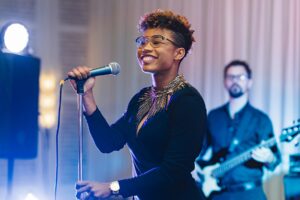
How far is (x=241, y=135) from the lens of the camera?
367 centimetres

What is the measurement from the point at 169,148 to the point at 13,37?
1793 mm

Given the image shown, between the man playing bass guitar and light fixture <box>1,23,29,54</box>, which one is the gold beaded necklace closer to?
light fixture <box>1,23,29,54</box>

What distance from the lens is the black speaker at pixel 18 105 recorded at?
10.3ft

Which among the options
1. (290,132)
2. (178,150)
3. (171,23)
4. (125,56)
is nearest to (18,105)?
(125,56)

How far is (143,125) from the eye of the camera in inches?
76.5

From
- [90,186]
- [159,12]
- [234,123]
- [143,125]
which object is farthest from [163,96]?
[234,123]

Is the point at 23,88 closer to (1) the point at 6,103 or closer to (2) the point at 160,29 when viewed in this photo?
(1) the point at 6,103

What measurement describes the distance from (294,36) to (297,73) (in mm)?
254

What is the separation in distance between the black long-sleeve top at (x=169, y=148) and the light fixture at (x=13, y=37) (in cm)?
144

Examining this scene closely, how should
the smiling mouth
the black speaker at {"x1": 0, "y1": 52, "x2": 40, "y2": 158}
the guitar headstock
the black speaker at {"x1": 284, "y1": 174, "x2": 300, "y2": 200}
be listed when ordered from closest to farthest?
the smiling mouth → the black speaker at {"x1": 0, "y1": 52, "x2": 40, "y2": 158} → the black speaker at {"x1": 284, "y1": 174, "x2": 300, "y2": 200} → the guitar headstock

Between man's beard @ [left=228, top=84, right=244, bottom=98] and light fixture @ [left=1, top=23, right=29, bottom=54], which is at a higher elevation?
light fixture @ [left=1, top=23, right=29, bottom=54]

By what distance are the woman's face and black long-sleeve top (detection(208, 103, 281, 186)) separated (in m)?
1.82

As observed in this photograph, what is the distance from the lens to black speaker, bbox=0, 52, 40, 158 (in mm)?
3143

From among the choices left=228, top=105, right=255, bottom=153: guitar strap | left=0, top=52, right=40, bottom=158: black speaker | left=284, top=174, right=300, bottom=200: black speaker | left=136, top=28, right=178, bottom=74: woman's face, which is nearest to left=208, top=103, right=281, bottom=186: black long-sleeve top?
left=228, top=105, right=255, bottom=153: guitar strap
